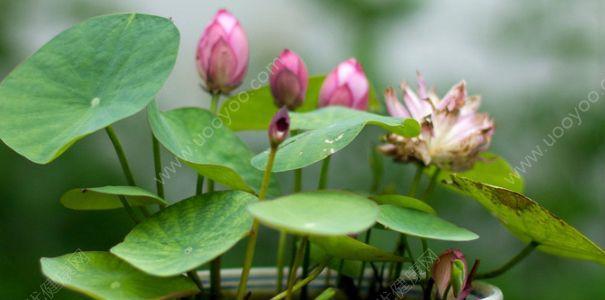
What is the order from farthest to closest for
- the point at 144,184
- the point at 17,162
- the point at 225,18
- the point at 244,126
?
1. the point at 144,184
2. the point at 17,162
3. the point at 244,126
4. the point at 225,18

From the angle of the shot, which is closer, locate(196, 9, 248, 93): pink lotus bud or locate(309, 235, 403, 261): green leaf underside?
locate(309, 235, 403, 261): green leaf underside

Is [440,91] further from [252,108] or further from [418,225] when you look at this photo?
[418,225]

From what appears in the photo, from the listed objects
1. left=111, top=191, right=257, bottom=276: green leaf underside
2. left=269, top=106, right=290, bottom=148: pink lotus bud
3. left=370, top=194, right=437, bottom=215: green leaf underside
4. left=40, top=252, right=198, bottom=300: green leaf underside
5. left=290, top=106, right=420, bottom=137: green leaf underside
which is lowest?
left=40, top=252, right=198, bottom=300: green leaf underside

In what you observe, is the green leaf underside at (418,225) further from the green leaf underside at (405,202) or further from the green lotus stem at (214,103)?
the green lotus stem at (214,103)


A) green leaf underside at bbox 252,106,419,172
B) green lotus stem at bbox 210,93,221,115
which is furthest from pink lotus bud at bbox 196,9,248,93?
green leaf underside at bbox 252,106,419,172

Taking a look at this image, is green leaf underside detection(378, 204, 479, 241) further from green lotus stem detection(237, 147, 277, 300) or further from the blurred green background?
the blurred green background

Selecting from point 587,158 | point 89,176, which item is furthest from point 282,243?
point 587,158

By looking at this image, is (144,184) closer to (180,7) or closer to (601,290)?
(180,7)
